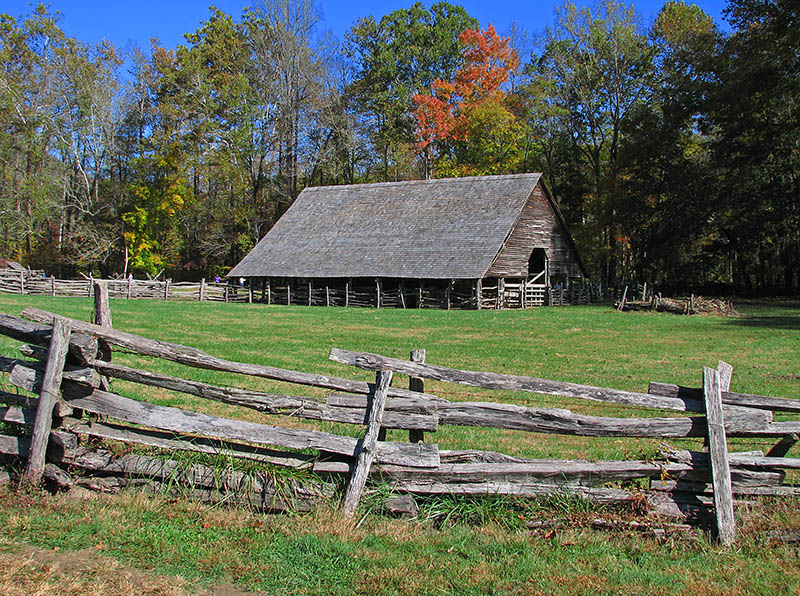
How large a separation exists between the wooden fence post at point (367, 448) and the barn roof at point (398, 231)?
1112 inches

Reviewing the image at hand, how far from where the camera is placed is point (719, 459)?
5730mm

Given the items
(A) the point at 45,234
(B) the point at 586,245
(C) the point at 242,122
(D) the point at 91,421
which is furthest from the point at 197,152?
(D) the point at 91,421

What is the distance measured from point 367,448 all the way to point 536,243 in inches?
1382

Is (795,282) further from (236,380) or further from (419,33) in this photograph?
(236,380)

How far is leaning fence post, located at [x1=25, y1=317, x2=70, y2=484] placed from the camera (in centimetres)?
580

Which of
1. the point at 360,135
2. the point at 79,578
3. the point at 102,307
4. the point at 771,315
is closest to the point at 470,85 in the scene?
the point at 360,135

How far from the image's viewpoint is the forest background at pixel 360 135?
45.9 metres

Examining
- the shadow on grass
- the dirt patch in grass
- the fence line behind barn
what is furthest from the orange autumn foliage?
the dirt patch in grass

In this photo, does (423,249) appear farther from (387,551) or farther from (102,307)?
(387,551)

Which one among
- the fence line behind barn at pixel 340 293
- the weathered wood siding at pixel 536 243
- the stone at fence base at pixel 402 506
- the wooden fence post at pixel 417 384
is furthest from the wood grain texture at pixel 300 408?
the weathered wood siding at pixel 536 243

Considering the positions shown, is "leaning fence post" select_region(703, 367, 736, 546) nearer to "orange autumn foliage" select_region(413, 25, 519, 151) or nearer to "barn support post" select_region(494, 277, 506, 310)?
"barn support post" select_region(494, 277, 506, 310)

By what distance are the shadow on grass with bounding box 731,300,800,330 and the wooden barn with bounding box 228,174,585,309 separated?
34.3ft

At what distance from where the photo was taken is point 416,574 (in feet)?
16.0

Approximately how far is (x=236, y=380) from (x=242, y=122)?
48633 mm
